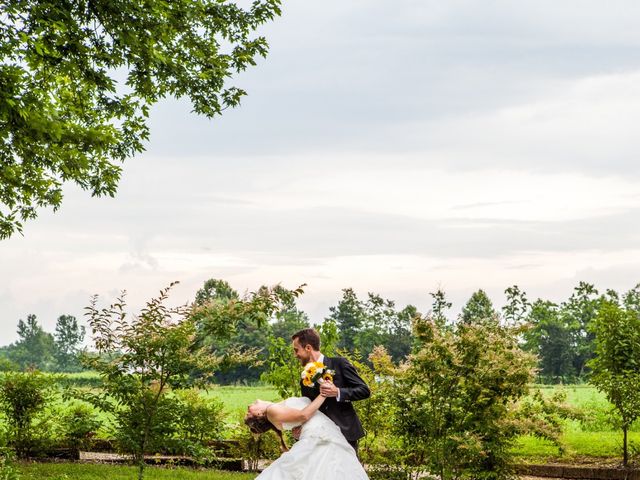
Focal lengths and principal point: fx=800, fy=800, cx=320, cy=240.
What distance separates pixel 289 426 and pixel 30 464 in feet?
41.5

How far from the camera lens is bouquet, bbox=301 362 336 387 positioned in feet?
22.1

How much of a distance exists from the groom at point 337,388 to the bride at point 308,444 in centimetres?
8

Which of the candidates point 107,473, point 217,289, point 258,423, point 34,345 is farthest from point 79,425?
point 34,345

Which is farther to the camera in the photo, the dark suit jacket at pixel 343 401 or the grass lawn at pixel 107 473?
the grass lawn at pixel 107 473

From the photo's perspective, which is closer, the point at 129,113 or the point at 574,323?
the point at 129,113

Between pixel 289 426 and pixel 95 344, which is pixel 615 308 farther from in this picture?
pixel 289 426

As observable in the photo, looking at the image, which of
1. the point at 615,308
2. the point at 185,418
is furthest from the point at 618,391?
the point at 185,418

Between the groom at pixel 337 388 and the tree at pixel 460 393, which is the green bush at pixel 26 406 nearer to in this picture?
the tree at pixel 460 393

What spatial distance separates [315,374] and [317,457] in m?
0.70

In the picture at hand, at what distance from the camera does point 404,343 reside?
239ft

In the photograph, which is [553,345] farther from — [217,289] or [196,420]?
[196,420]

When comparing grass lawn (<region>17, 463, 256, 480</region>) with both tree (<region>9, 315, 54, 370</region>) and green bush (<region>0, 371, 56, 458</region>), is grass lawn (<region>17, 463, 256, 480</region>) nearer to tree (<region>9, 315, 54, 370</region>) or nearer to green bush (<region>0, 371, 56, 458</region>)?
green bush (<region>0, 371, 56, 458</region>)

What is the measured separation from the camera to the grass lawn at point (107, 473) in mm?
15281

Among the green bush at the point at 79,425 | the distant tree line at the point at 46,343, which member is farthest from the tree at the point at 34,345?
the green bush at the point at 79,425
